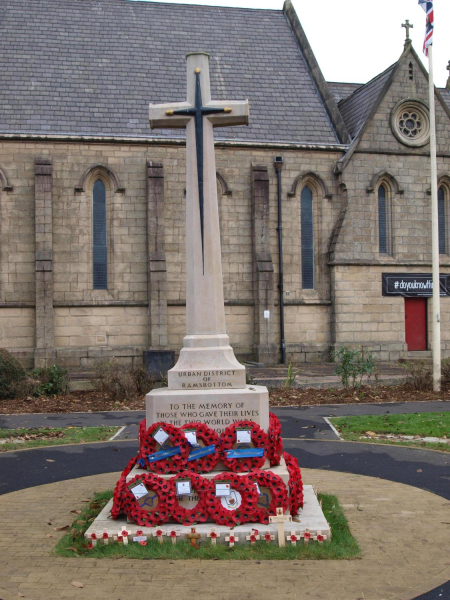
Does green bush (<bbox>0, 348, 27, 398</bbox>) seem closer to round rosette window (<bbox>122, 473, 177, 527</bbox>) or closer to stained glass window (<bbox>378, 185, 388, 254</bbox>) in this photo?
round rosette window (<bbox>122, 473, 177, 527</bbox>)

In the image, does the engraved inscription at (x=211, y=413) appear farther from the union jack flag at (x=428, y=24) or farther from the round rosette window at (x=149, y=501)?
the union jack flag at (x=428, y=24)

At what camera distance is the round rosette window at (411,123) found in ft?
87.5

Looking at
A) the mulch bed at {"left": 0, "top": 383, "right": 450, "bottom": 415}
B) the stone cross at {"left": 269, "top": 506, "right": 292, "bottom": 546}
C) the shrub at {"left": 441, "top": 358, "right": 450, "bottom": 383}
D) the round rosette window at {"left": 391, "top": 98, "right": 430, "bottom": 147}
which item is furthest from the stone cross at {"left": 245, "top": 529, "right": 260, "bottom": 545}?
the round rosette window at {"left": 391, "top": 98, "right": 430, "bottom": 147}

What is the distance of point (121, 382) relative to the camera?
17672 millimetres

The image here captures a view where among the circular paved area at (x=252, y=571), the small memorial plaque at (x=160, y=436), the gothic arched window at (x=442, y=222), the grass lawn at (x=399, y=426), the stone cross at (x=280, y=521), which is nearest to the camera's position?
the circular paved area at (x=252, y=571)

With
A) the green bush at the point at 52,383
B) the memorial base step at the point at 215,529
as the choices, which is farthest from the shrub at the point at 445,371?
the memorial base step at the point at 215,529

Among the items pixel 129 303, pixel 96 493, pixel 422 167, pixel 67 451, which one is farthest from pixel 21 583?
pixel 422 167

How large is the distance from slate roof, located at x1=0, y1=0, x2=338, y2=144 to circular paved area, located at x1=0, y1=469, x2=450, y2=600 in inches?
805

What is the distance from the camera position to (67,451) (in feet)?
36.4

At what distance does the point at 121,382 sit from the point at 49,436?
5128 millimetres

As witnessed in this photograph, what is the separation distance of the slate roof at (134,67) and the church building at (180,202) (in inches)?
3.0

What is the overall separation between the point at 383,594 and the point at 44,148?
22.1 metres

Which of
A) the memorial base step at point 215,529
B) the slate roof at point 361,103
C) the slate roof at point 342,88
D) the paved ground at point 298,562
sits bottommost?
the paved ground at point 298,562

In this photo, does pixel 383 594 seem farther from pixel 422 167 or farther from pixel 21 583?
pixel 422 167
